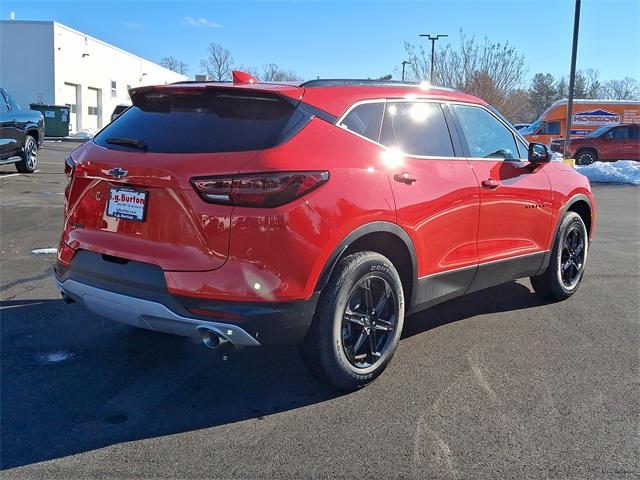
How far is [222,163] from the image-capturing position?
3109 millimetres

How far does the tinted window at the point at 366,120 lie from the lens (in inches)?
143

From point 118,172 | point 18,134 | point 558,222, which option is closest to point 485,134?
point 558,222

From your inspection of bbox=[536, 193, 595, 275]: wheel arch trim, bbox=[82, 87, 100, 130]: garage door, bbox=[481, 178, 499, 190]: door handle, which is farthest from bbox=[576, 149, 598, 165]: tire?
bbox=[82, 87, 100, 130]: garage door

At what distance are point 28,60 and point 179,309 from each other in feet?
149

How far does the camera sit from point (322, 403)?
351cm

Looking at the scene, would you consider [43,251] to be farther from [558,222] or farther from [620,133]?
[620,133]

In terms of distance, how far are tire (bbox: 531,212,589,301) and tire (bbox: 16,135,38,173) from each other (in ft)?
40.4

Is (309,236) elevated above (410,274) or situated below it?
above

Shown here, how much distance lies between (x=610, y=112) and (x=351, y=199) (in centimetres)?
3051

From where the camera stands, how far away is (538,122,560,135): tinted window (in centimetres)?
2866

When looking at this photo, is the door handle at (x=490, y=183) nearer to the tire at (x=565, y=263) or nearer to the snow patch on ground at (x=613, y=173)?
the tire at (x=565, y=263)

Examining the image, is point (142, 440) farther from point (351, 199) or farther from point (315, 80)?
point (315, 80)

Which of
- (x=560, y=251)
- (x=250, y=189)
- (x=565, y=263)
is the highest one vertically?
(x=250, y=189)

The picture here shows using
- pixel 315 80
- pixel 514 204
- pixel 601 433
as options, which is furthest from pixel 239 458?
pixel 514 204
